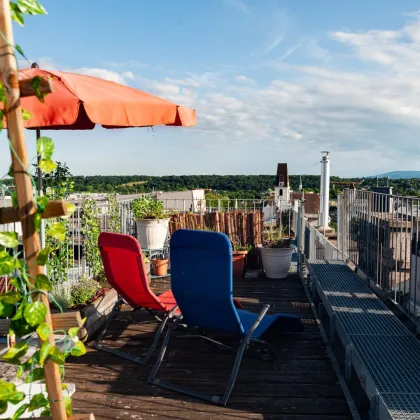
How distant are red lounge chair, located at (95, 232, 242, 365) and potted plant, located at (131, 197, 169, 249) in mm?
3162

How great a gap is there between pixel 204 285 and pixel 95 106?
1595 mm

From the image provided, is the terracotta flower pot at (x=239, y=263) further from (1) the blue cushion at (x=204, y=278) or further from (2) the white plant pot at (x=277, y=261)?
(1) the blue cushion at (x=204, y=278)

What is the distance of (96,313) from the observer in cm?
487

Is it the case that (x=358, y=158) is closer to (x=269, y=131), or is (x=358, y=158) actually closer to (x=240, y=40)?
(x=269, y=131)

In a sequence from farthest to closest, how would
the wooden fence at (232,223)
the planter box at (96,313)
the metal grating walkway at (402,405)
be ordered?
the wooden fence at (232,223) < the planter box at (96,313) < the metal grating walkway at (402,405)

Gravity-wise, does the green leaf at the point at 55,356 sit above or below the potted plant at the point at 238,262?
Answer: above

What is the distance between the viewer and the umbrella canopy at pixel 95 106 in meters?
3.39

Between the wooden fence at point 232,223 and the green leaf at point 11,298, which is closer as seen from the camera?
the green leaf at point 11,298

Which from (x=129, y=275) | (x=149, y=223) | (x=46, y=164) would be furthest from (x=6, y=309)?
(x=149, y=223)

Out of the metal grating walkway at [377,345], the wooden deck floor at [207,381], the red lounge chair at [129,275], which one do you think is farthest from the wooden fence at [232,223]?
the red lounge chair at [129,275]

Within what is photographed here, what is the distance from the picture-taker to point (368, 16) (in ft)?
21.9

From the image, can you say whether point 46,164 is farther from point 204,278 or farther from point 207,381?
point 207,381

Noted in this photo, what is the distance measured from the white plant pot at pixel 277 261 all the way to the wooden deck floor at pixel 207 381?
8.58 ft

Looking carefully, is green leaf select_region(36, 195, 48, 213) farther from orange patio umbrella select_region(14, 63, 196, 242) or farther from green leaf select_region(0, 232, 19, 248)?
orange patio umbrella select_region(14, 63, 196, 242)
